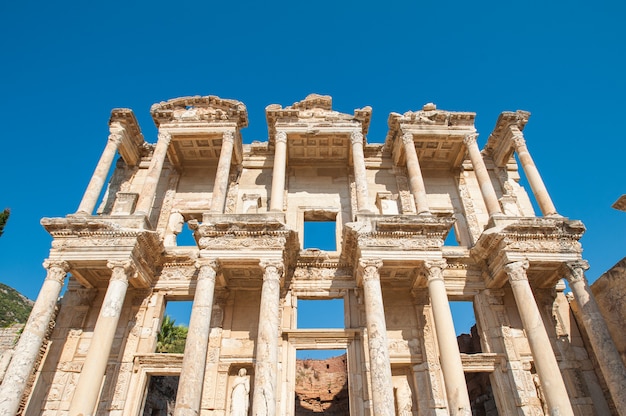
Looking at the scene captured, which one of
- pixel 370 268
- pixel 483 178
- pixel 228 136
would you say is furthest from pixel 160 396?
pixel 483 178

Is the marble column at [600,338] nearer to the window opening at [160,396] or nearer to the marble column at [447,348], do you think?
the marble column at [447,348]

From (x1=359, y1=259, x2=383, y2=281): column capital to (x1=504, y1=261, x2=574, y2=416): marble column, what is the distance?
13.1 ft

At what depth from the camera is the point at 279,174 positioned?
14.6 metres

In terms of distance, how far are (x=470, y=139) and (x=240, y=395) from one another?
12264mm

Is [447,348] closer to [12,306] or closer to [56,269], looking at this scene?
[56,269]

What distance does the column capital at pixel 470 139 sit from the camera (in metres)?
15.6

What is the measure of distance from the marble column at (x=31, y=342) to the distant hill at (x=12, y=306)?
80.2ft

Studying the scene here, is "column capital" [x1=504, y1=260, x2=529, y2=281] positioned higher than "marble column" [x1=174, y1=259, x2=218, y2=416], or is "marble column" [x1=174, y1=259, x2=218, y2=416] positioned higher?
"column capital" [x1=504, y1=260, x2=529, y2=281]

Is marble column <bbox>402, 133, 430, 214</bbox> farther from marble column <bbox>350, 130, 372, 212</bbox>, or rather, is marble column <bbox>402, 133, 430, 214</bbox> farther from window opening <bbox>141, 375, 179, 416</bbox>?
window opening <bbox>141, 375, 179, 416</bbox>

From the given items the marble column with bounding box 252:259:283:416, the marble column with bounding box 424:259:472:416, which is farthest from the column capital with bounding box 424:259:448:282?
the marble column with bounding box 252:259:283:416

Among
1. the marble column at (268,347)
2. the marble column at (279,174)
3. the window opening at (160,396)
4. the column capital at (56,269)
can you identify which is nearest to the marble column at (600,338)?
the marble column at (268,347)

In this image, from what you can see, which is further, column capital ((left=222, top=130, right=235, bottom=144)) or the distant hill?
the distant hill

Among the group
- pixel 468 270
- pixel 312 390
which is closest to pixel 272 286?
pixel 468 270

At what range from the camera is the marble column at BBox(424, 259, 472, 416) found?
9850 mm
